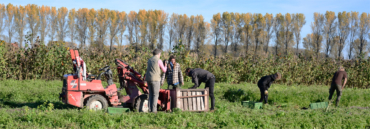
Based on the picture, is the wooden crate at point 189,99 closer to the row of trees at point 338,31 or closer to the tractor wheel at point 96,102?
the tractor wheel at point 96,102

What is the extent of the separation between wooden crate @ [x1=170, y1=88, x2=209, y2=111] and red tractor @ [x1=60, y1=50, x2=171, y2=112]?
27cm

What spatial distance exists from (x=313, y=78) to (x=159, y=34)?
45889 millimetres

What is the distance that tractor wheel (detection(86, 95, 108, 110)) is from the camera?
8547 mm

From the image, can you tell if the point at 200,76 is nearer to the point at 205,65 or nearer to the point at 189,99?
the point at 189,99

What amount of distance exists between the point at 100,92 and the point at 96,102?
0.33 meters

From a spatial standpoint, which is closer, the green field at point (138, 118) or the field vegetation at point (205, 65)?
the green field at point (138, 118)

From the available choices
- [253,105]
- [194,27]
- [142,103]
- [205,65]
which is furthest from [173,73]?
[194,27]

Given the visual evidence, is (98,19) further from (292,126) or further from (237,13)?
(292,126)

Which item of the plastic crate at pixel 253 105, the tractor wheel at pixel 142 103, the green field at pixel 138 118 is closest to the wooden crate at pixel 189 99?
the green field at pixel 138 118

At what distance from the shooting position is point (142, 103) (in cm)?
877

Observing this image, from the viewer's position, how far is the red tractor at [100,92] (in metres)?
8.39

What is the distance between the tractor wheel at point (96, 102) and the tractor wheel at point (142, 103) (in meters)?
0.81

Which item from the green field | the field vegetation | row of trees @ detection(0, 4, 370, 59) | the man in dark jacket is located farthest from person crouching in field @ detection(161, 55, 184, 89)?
row of trees @ detection(0, 4, 370, 59)

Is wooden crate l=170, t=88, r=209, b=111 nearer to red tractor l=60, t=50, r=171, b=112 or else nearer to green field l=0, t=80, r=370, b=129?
red tractor l=60, t=50, r=171, b=112
